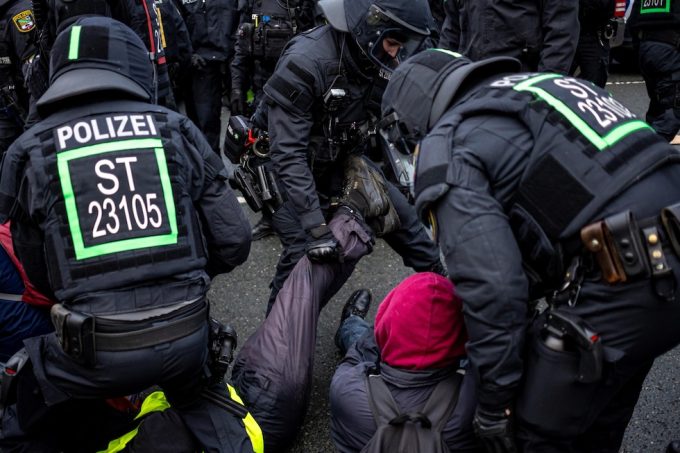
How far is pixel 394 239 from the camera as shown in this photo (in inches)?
139

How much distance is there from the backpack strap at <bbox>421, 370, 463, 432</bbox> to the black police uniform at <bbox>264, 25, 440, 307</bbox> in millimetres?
1167

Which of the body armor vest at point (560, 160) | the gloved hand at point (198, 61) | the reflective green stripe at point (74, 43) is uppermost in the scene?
the reflective green stripe at point (74, 43)

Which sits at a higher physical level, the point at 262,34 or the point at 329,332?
the point at 262,34

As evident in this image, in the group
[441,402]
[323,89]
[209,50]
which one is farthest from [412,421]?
[209,50]

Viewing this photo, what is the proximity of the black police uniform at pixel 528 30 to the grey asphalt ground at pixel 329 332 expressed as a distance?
1.46 metres

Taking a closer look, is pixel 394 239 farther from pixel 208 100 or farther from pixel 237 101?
pixel 208 100

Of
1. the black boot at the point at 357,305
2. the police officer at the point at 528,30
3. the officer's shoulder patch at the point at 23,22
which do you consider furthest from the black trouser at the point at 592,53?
the officer's shoulder patch at the point at 23,22

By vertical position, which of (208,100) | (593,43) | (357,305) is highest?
(593,43)

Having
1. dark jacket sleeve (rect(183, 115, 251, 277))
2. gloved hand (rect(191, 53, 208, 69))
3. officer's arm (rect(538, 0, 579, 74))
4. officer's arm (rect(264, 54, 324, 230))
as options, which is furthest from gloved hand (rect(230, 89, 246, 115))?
dark jacket sleeve (rect(183, 115, 251, 277))

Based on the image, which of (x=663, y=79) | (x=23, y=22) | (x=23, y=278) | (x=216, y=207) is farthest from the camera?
(x=663, y=79)

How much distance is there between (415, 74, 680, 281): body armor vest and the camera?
73.7 inches

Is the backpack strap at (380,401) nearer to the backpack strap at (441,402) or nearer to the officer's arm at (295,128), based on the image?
the backpack strap at (441,402)

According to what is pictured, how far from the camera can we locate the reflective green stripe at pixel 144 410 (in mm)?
2396

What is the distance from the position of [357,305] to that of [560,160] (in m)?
1.86
